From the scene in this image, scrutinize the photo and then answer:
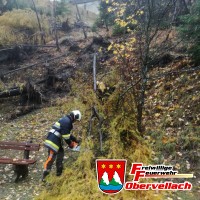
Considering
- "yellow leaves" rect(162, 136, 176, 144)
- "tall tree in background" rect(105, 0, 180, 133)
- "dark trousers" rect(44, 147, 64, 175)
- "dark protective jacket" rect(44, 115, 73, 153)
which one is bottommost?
"dark trousers" rect(44, 147, 64, 175)

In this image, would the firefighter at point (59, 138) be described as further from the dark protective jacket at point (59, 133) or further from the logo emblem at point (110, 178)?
the logo emblem at point (110, 178)

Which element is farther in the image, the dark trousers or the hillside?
the dark trousers

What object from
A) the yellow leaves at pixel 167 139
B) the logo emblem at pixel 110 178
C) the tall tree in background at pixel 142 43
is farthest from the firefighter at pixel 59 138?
the yellow leaves at pixel 167 139

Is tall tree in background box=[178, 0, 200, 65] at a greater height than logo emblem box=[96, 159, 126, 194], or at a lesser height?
greater

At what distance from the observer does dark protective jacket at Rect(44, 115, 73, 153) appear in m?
7.10

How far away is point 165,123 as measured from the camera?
8906 mm

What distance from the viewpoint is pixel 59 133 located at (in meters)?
7.28

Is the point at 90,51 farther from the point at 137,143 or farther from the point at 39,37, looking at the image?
the point at 137,143

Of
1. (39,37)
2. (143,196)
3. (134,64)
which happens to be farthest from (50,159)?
(39,37)

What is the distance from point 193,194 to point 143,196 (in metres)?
1.15

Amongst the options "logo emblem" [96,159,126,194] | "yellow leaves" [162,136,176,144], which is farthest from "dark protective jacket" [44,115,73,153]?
"yellow leaves" [162,136,176,144]

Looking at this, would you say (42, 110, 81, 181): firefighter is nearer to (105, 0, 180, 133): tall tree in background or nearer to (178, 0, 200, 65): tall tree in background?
(105, 0, 180, 133): tall tree in background

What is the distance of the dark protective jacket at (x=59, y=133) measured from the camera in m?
7.10

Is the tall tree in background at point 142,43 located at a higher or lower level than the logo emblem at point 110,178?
higher
